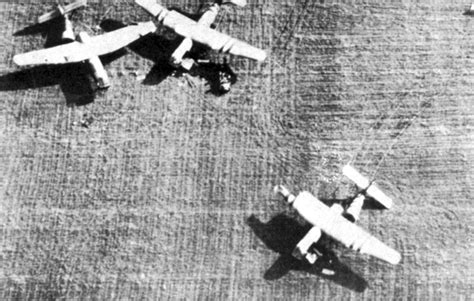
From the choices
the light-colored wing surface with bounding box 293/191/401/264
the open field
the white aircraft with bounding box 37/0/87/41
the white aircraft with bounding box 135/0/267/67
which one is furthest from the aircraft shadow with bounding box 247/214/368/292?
the white aircraft with bounding box 37/0/87/41

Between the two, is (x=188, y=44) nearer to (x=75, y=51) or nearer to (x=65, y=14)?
(x=75, y=51)

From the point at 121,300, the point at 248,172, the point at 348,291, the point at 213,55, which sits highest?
the point at 213,55

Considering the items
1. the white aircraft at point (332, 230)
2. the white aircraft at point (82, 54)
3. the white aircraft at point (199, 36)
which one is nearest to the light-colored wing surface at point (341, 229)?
the white aircraft at point (332, 230)

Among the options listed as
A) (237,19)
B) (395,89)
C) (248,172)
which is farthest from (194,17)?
(395,89)

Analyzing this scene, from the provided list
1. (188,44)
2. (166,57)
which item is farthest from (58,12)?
(188,44)

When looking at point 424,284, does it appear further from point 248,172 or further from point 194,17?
point 194,17

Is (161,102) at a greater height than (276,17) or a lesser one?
lesser

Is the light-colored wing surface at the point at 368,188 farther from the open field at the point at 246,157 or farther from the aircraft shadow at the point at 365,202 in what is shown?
the open field at the point at 246,157
